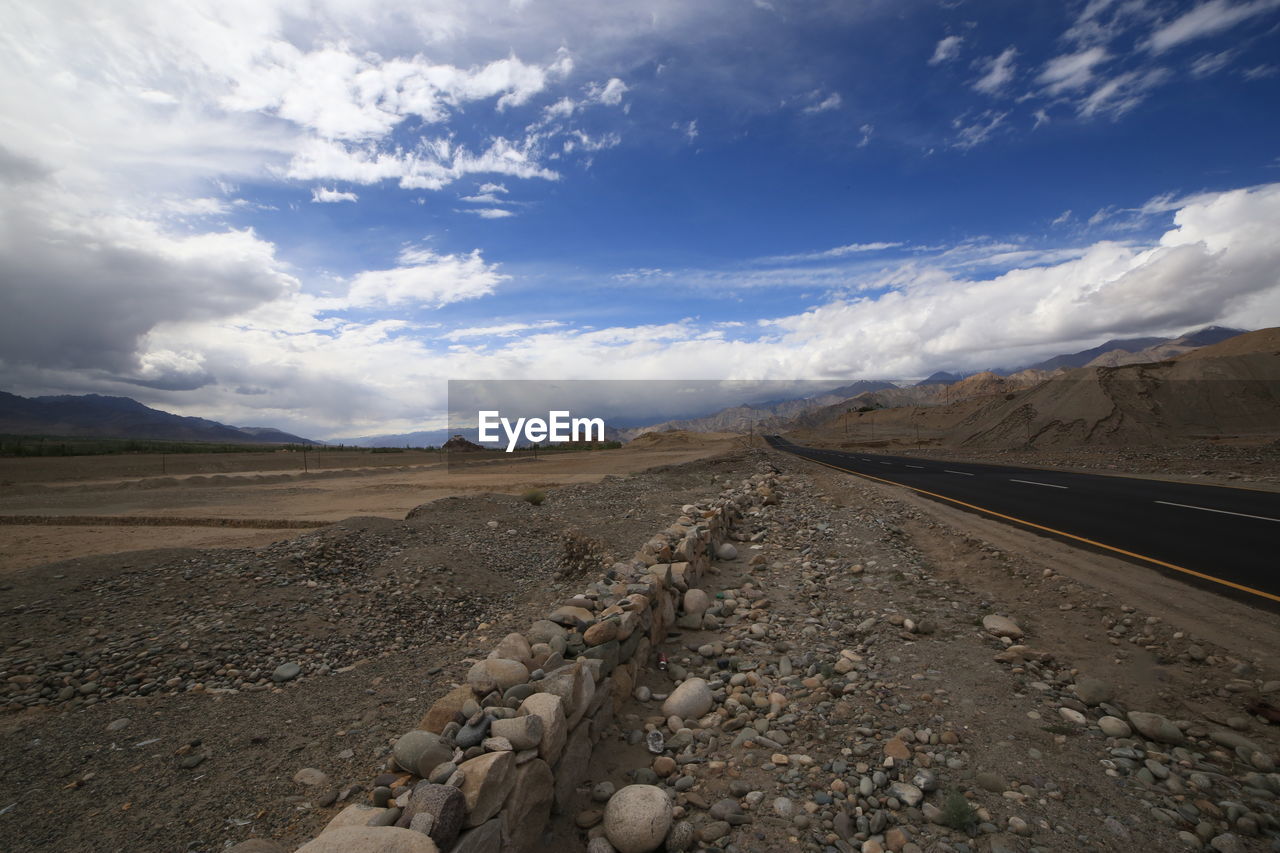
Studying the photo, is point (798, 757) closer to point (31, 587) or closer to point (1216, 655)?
point (1216, 655)

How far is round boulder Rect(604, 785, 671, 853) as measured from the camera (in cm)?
329

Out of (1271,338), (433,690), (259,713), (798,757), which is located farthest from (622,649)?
(1271,338)

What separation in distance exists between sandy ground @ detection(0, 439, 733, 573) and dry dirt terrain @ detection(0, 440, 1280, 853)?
801 cm

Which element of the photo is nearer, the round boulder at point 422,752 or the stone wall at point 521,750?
the stone wall at point 521,750

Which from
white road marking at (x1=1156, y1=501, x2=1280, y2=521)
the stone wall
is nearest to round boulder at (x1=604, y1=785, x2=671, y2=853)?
the stone wall

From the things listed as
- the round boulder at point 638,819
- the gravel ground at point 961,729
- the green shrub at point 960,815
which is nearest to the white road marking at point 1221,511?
the gravel ground at point 961,729

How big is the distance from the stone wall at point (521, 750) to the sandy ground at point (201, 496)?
13669 mm

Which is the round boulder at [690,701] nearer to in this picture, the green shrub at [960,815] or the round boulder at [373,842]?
the green shrub at [960,815]

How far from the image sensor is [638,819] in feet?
11.0

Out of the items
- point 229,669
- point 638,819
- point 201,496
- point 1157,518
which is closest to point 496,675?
point 638,819

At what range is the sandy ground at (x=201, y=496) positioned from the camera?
15652mm

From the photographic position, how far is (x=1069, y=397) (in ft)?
132

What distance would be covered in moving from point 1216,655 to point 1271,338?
5598cm

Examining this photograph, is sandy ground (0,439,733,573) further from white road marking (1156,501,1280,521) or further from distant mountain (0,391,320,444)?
distant mountain (0,391,320,444)
